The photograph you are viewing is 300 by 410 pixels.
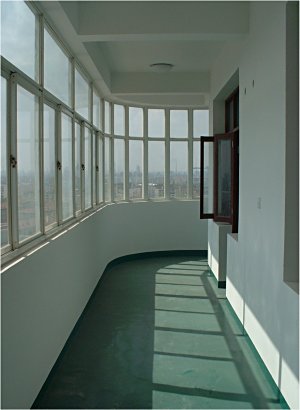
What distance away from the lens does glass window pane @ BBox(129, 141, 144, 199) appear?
8.62 meters

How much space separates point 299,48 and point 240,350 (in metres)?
2.64

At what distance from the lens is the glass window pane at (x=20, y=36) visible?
2.63 metres

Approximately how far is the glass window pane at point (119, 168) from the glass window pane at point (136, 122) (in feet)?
1.21

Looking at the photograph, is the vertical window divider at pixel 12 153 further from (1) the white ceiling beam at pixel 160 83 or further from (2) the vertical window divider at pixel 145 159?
(2) the vertical window divider at pixel 145 159

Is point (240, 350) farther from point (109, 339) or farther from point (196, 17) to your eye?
point (196, 17)

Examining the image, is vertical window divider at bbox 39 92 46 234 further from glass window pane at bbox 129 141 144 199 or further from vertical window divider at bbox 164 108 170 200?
vertical window divider at bbox 164 108 170 200

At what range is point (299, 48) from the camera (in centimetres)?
285

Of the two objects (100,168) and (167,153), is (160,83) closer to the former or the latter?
(100,168)

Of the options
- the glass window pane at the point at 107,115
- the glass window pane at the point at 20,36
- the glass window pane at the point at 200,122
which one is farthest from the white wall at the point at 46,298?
the glass window pane at the point at 200,122

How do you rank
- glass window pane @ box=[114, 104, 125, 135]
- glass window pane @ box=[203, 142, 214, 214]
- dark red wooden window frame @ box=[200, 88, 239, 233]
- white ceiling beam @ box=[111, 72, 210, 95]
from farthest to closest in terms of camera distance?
glass window pane @ box=[114, 104, 125, 135] → glass window pane @ box=[203, 142, 214, 214] → white ceiling beam @ box=[111, 72, 210, 95] → dark red wooden window frame @ box=[200, 88, 239, 233]

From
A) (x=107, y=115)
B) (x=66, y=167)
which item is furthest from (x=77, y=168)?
(x=107, y=115)

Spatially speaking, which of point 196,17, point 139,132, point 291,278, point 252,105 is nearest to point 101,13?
point 196,17

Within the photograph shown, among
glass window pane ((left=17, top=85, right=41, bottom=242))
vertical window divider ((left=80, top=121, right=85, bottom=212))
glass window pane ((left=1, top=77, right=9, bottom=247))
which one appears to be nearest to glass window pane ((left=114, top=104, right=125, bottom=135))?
vertical window divider ((left=80, top=121, right=85, bottom=212))

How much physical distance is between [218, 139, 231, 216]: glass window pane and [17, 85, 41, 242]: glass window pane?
3587 millimetres
